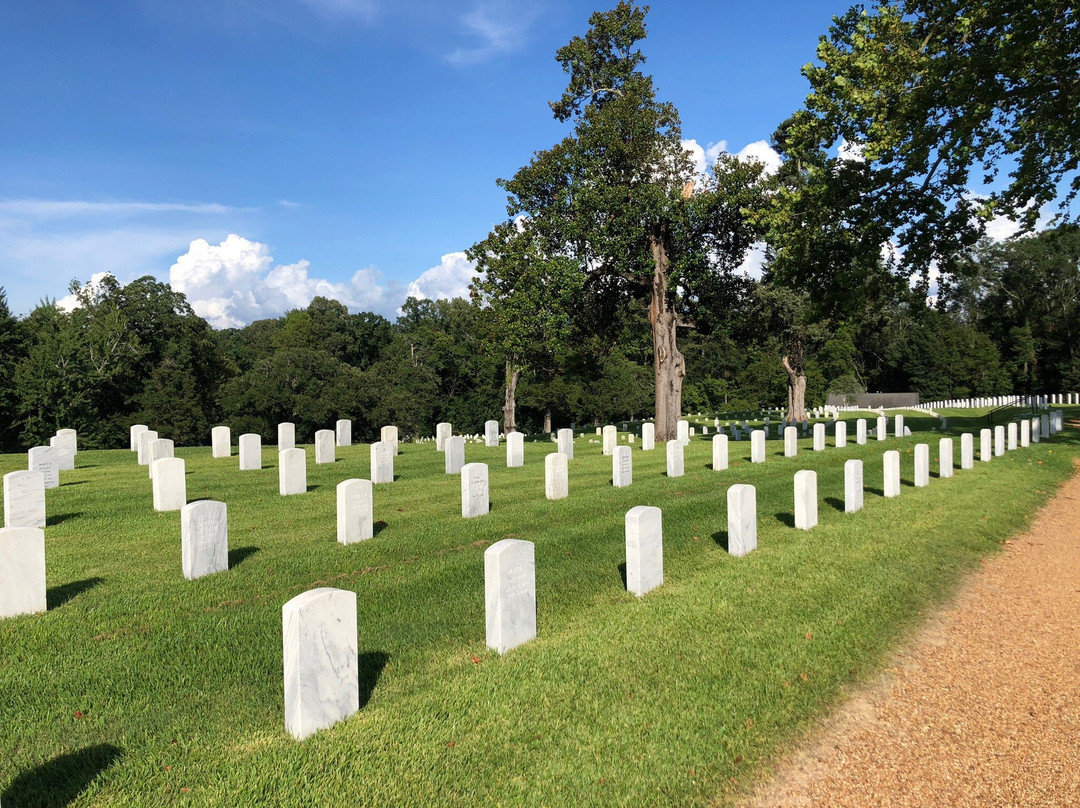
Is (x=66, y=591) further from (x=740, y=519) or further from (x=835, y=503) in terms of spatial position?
(x=835, y=503)

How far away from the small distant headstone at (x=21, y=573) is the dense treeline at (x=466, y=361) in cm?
1966

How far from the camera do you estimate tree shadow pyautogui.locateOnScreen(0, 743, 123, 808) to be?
3.45m

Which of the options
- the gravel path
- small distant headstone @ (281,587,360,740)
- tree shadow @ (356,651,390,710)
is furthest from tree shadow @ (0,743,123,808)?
the gravel path

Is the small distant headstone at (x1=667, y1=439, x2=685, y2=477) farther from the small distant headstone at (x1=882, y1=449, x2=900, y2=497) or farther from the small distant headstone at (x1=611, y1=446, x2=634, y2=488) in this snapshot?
the small distant headstone at (x1=882, y1=449, x2=900, y2=497)

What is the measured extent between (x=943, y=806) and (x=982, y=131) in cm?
2088

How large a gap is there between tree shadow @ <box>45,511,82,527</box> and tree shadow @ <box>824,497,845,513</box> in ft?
40.4

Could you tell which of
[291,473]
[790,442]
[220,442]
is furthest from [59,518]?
[790,442]

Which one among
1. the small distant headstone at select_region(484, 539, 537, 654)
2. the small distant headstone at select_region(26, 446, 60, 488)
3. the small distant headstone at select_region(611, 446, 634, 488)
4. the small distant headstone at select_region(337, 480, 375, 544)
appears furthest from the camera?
the small distant headstone at select_region(611, 446, 634, 488)

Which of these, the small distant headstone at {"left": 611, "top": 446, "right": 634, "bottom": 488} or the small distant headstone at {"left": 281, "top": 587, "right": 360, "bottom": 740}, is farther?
the small distant headstone at {"left": 611, "top": 446, "right": 634, "bottom": 488}

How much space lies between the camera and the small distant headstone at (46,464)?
500 inches

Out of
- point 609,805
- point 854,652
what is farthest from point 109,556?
point 854,652

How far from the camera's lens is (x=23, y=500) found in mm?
9133

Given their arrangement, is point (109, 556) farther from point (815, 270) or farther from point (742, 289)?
point (742, 289)

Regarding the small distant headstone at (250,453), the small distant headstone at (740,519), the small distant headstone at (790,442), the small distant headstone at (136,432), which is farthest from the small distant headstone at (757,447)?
the small distant headstone at (136,432)
